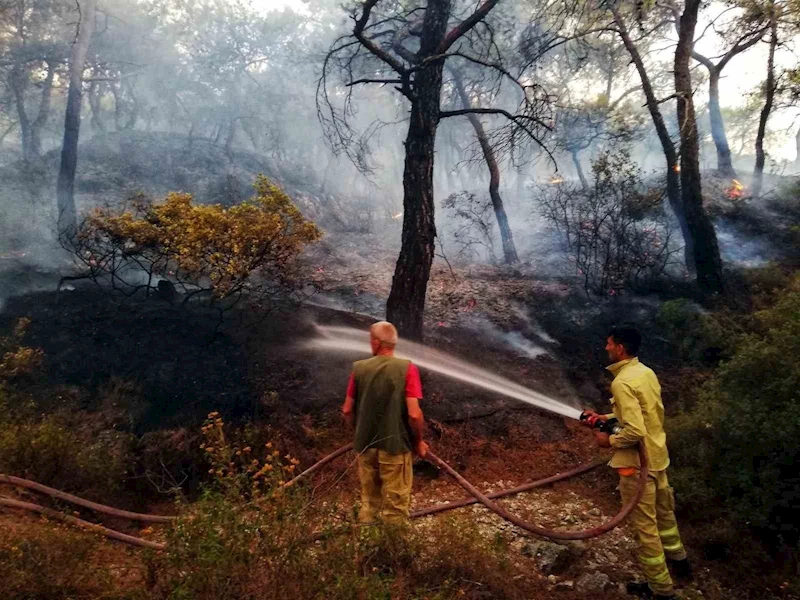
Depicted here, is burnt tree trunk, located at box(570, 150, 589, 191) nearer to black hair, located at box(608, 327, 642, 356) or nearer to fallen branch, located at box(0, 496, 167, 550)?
black hair, located at box(608, 327, 642, 356)

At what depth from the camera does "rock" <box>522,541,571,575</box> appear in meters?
4.10

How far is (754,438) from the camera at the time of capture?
424cm

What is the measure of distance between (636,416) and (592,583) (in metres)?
1.42

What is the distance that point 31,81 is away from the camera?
23.3 m

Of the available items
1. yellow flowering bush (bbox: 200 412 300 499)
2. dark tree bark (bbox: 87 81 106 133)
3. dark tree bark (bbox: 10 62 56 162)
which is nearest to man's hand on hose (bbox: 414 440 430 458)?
yellow flowering bush (bbox: 200 412 300 499)

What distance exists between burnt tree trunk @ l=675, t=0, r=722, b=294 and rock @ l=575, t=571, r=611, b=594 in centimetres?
705

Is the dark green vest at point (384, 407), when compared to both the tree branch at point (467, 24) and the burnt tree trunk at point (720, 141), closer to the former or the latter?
the tree branch at point (467, 24)

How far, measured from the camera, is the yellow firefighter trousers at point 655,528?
3600 mm

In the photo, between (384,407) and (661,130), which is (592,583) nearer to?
(384,407)

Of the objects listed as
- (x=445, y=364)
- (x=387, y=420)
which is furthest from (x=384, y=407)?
(x=445, y=364)

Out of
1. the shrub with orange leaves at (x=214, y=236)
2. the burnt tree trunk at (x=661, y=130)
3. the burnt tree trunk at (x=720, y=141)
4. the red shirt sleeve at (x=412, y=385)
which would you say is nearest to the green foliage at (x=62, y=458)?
the shrub with orange leaves at (x=214, y=236)

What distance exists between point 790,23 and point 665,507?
1051cm

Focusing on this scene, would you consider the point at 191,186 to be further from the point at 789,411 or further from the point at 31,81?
the point at 789,411

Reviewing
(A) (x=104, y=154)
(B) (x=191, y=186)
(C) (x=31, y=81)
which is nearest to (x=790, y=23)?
(B) (x=191, y=186)
